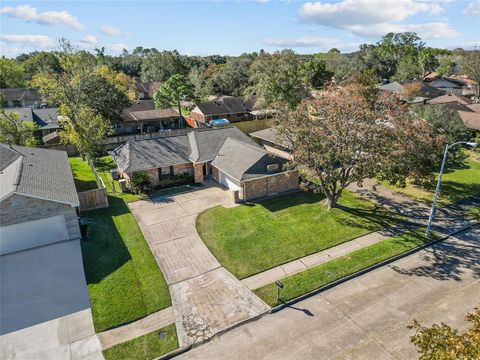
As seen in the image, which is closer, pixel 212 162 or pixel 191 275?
pixel 191 275

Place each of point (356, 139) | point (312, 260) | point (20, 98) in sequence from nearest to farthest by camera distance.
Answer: point (312, 260), point (356, 139), point (20, 98)

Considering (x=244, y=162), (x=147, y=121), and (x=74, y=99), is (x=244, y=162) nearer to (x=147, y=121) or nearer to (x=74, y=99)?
(x=74, y=99)

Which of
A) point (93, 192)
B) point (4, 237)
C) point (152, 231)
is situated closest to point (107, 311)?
point (152, 231)

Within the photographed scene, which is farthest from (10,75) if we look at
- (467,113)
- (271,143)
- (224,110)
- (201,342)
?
(467,113)

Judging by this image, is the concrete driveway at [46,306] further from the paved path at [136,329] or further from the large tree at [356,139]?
the large tree at [356,139]

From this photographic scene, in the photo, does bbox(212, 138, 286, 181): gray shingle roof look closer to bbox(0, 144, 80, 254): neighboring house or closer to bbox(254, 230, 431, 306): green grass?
bbox(254, 230, 431, 306): green grass

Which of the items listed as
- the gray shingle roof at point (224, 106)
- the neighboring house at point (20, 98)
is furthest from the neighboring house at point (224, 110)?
the neighboring house at point (20, 98)

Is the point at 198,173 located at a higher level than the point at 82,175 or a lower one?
higher

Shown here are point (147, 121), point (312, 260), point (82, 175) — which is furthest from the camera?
point (147, 121)

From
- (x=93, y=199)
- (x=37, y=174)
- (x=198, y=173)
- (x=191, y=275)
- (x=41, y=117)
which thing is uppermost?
(x=41, y=117)
